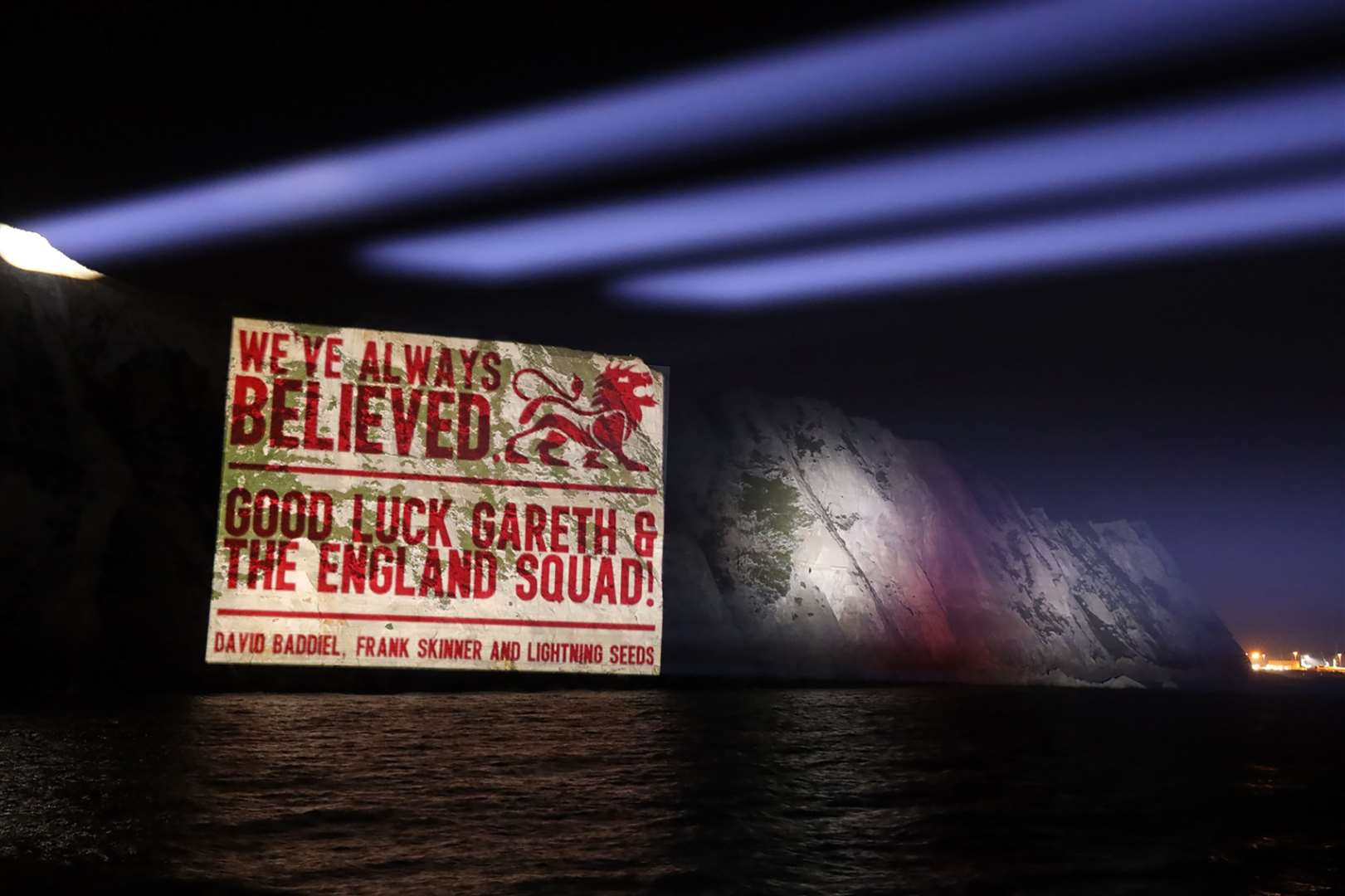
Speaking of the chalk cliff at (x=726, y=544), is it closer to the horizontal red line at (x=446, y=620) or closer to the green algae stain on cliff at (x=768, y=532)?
the green algae stain on cliff at (x=768, y=532)

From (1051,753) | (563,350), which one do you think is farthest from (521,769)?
(563,350)

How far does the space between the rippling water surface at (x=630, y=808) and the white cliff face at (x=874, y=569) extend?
24837 mm

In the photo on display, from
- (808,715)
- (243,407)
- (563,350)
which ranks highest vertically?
(563,350)

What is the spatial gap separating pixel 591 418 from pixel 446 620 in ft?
23.0

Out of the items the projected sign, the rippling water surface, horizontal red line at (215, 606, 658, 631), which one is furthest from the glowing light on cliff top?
the rippling water surface

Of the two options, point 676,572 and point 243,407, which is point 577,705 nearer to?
point 243,407

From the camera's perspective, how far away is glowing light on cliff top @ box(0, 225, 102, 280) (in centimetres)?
3844

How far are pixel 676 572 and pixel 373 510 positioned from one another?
69.3 ft

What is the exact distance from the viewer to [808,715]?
26.8 m

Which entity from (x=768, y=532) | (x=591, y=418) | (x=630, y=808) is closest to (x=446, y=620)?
(x=591, y=418)

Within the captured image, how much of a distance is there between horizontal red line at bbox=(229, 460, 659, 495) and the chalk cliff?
9.73 meters

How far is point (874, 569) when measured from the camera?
53406 mm

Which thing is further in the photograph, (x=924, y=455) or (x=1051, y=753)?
(x=924, y=455)

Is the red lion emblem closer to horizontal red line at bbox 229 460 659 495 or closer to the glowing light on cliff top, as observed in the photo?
horizontal red line at bbox 229 460 659 495
